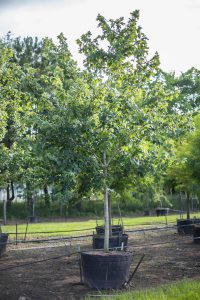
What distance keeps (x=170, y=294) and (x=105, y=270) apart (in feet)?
5.12

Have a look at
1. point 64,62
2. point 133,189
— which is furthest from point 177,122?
point 133,189

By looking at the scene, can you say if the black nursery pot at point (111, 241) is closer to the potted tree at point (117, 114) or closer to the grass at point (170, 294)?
the potted tree at point (117, 114)

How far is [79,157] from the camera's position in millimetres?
8125

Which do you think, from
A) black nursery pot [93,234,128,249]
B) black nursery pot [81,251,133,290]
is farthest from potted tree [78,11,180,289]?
black nursery pot [93,234,128,249]

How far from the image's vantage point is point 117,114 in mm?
8195

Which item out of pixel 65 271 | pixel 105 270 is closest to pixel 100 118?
pixel 105 270

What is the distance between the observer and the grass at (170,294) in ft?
21.3

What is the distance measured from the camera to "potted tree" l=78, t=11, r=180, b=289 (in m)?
8.02

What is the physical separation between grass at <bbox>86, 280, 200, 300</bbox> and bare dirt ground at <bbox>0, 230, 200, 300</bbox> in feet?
2.62

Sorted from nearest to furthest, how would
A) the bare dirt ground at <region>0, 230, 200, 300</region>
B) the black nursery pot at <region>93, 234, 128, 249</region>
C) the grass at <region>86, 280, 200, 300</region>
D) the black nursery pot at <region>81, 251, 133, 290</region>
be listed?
the grass at <region>86, 280, 200, 300</region>, the bare dirt ground at <region>0, 230, 200, 300</region>, the black nursery pot at <region>81, 251, 133, 290</region>, the black nursery pot at <region>93, 234, 128, 249</region>

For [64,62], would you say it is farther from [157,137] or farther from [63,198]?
[63,198]

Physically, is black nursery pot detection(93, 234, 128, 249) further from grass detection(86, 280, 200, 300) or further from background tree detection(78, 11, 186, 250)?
grass detection(86, 280, 200, 300)

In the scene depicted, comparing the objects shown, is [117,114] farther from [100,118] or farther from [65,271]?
[65,271]

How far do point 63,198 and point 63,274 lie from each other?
2.80 m
